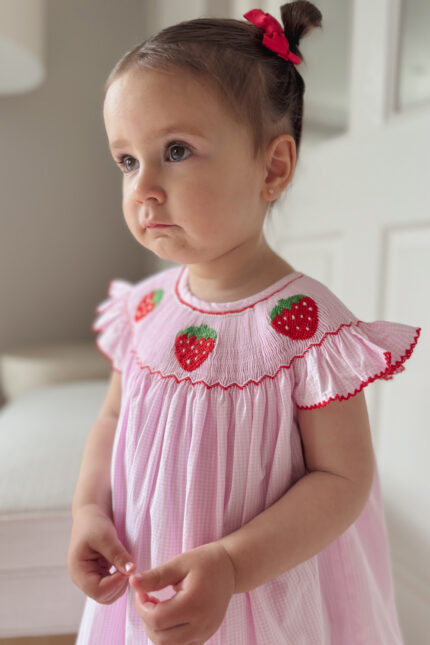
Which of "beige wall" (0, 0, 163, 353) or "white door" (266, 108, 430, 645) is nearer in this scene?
"white door" (266, 108, 430, 645)

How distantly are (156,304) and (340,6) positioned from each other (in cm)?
81

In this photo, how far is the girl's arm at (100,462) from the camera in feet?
1.91

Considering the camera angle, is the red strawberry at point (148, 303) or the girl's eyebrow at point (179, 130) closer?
the girl's eyebrow at point (179, 130)

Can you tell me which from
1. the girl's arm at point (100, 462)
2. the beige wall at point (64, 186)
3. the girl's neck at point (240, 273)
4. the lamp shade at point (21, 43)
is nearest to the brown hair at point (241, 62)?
the girl's neck at point (240, 273)

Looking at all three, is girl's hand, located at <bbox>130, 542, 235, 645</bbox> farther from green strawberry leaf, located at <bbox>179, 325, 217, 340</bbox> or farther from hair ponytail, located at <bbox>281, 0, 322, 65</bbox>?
hair ponytail, located at <bbox>281, 0, 322, 65</bbox>

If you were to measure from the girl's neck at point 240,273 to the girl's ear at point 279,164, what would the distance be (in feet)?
0.20

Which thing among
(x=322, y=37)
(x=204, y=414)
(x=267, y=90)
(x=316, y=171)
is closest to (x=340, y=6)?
(x=322, y=37)

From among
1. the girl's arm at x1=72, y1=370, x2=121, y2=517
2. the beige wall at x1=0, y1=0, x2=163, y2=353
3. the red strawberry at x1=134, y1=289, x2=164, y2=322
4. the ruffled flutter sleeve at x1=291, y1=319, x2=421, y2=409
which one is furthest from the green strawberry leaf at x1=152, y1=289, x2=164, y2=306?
the beige wall at x1=0, y1=0, x2=163, y2=353

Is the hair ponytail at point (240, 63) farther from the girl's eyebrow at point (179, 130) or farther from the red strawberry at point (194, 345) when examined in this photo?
the red strawberry at point (194, 345)

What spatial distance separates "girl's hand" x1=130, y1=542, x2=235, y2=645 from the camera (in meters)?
0.42

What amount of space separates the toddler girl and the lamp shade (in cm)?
79

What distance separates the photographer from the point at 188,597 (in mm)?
417

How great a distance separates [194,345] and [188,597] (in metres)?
0.23

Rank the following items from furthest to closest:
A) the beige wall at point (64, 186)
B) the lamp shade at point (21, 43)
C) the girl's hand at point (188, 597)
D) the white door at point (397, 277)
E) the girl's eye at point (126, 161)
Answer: the beige wall at point (64, 186), the lamp shade at point (21, 43), the white door at point (397, 277), the girl's eye at point (126, 161), the girl's hand at point (188, 597)
